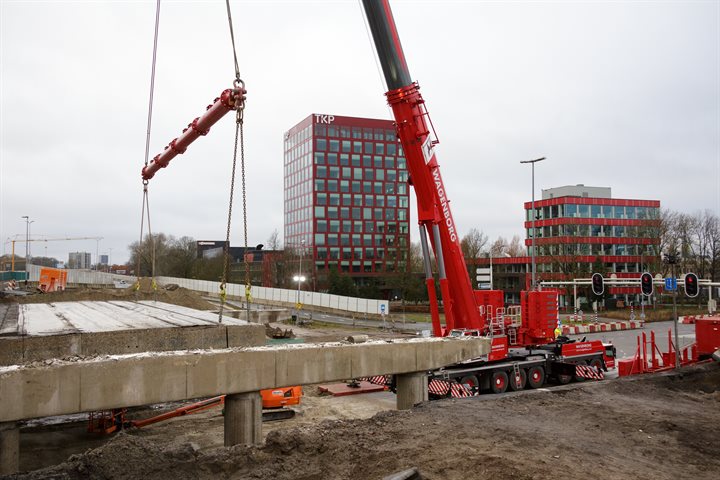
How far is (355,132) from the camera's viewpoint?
292ft

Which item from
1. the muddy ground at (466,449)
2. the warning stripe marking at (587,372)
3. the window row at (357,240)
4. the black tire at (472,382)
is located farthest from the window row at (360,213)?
the muddy ground at (466,449)

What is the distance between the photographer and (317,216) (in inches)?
3415

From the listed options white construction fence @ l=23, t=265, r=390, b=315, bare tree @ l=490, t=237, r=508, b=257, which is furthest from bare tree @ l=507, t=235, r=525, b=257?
white construction fence @ l=23, t=265, r=390, b=315

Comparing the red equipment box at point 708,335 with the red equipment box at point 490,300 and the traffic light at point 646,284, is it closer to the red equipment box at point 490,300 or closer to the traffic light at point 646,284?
the traffic light at point 646,284

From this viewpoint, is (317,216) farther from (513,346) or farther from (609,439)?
(609,439)

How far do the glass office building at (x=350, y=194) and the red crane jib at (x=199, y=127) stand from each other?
65964mm

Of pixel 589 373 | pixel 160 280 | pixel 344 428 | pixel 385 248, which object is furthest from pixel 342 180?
pixel 344 428

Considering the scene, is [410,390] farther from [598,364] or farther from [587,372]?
[598,364]

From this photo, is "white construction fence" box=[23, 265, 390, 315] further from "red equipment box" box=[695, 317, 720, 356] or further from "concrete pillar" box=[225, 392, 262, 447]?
"concrete pillar" box=[225, 392, 262, 447]

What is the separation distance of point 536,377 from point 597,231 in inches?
2118

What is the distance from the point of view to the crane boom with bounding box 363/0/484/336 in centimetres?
1362

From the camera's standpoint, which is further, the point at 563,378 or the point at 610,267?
the point at 610,267

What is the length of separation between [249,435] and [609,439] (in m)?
5.54

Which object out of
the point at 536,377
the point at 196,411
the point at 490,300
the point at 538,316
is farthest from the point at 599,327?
the point at 196,411
